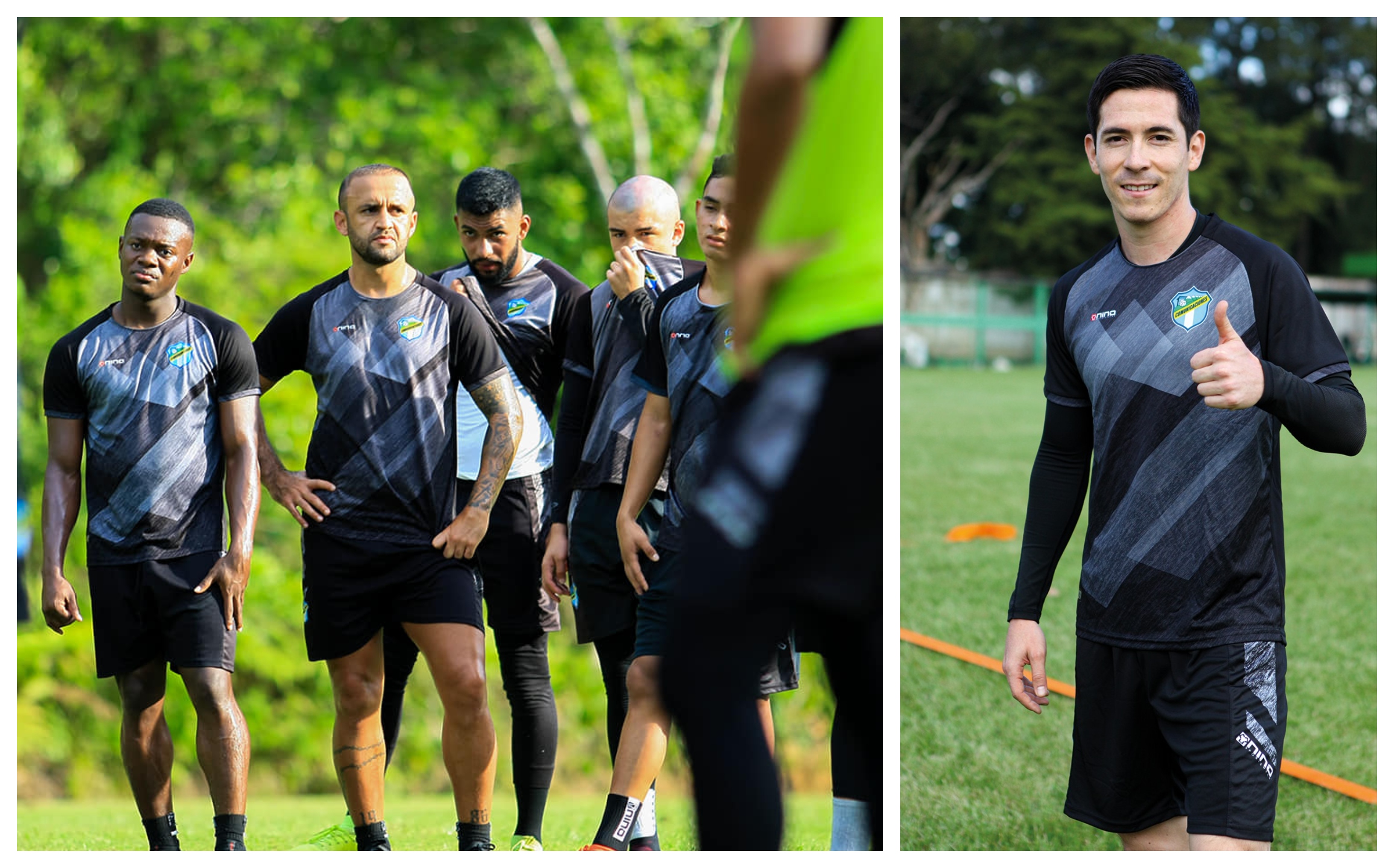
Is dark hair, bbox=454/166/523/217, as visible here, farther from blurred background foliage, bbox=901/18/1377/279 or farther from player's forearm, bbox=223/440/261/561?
blurred background foliage, bbox=901/18/1377/279

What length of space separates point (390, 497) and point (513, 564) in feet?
2.11

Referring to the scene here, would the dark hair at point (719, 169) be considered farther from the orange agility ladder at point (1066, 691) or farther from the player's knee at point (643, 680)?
the orange agility ladder at point (1066, 691)

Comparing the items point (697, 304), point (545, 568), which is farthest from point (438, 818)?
point (697, 304)

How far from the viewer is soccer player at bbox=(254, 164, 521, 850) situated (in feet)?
13.5

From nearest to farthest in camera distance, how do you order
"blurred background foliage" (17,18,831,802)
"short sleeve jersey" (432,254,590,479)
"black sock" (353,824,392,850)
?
"black sock" (353,824,392,850) → "short sleeve jersey" (432,254,590,479) → "blurred background foliage" (17,18,831,802)

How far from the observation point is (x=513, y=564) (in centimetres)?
467

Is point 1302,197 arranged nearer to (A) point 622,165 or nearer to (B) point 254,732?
(A) point 622,165

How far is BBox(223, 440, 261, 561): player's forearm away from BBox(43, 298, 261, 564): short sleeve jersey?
0.28 feet

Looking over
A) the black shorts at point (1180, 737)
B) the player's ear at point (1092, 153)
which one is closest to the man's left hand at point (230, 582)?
the black shorts at point (1180, 737)

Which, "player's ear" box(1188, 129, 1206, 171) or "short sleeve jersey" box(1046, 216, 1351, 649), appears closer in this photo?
"short sleeve jersey" box(1046, 216, 1351, 649)

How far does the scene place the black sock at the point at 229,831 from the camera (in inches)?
157

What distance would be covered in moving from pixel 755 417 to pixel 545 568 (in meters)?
2.36

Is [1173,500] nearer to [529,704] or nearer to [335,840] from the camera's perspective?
[529,704]

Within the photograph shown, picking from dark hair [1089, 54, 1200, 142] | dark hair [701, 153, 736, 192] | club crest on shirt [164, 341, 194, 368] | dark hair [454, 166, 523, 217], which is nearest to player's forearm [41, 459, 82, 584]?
club crest on shirt [164, 341, 194, 368]
